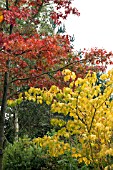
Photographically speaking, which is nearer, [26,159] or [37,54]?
[37,54]

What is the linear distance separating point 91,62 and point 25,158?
2773mm

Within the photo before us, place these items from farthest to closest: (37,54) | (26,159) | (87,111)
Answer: (26,159) < (37,54) < (87,111)

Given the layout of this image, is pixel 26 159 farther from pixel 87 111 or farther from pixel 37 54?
pixel 87 111

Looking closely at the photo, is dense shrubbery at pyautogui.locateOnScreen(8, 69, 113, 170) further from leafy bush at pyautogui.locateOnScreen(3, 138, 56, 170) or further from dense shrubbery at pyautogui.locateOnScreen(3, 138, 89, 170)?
Answer: leafy bush at pyautogui.locateOnScreen(3, 138, 56, 170)

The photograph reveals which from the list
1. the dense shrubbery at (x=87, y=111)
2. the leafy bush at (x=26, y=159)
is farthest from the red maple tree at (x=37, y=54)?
the dense shrubbery at (x=87, y=111)

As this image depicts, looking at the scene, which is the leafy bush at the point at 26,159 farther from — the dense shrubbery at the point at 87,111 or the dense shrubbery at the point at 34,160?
the dense shrubbery at the point at 87,111

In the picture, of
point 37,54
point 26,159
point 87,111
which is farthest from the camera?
point 26,159

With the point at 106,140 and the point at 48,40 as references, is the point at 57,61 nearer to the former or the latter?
the point at 48,40

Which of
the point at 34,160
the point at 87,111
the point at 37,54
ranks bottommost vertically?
the point at 34,160

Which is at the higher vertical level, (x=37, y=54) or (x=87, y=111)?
(x=37, y=54)

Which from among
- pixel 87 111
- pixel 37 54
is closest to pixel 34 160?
pixel 37 54

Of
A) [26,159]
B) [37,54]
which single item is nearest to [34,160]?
[26,159]

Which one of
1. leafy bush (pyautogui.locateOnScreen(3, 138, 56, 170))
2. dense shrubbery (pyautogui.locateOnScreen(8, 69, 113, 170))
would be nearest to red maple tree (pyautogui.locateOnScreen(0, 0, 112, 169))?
leafy bush (pyautogui.locateOnScreen(3, 138, 56, 170))

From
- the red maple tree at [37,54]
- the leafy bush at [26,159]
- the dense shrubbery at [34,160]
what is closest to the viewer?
the red maple tree at [37,54]
